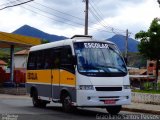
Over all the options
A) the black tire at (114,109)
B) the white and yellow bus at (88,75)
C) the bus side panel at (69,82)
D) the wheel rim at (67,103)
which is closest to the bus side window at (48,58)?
the white and yellow bus at (88,75)

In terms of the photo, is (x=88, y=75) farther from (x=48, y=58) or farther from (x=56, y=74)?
(x=48, y=58)

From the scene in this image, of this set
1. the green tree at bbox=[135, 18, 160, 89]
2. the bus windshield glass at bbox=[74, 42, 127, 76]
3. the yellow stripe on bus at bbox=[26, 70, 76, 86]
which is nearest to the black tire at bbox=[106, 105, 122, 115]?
the bus windshield glass at bbox=[74, 42, 127, 76]

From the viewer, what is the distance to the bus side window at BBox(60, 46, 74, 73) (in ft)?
60.8

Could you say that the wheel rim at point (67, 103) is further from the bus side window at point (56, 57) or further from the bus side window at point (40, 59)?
the bus side window at point (40, 59)

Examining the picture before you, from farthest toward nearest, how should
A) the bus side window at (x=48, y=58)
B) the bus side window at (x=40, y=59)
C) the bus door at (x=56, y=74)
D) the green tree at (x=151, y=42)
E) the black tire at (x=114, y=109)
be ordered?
1. the green tree at (x=151, y=42)
2. the bus side window at (x=40, y=59)
3. the bus side window at (x=48, y=58)
4. the bus door at (x=56, y=74)
5. the black tire at (x=114, y=109)

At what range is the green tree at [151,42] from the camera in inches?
1371

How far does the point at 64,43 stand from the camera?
19.5 meters

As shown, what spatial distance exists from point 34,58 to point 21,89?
638 inches

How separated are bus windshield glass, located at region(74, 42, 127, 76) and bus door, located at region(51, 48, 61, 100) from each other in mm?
1611

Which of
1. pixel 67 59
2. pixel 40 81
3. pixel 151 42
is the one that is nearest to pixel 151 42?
pixel 151 42

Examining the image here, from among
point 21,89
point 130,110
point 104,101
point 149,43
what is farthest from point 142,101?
point 21,89

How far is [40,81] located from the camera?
71.8 feet

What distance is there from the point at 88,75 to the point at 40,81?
457 centimetres

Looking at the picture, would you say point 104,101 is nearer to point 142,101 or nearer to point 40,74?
point 40,74
